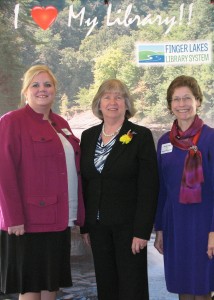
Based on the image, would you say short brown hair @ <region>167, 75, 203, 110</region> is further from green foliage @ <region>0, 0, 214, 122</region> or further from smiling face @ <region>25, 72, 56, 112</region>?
green foliage @ <region>0, 0, 214, 122</region>

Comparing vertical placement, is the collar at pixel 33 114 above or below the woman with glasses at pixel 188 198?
above

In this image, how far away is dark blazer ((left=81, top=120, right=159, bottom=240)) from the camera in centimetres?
215

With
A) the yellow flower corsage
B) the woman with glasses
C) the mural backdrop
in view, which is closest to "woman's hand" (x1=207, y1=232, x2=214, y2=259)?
the woman with glasses

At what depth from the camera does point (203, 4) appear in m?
3.02

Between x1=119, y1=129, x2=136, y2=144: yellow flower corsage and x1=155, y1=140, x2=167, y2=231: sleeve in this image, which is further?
x1=155, y1=140, x2=167, y2=231: sleeve

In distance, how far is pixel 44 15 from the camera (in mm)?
2980

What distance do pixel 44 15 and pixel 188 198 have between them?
1.65m

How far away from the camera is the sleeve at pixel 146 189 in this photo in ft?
7.04

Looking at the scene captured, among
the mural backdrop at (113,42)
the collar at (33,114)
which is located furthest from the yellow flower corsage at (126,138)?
the mural backdrop at (113,42)

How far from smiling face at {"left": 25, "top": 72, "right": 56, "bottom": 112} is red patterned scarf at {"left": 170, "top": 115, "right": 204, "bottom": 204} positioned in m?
0.69

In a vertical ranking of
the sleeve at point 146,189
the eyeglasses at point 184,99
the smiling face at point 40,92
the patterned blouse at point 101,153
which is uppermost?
the smiling face at point 40,92

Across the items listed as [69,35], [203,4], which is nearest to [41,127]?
[69,35]

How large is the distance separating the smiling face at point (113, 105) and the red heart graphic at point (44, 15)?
961 millimetres

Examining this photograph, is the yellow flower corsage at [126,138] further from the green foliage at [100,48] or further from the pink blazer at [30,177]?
the green foliage at [100,48]
